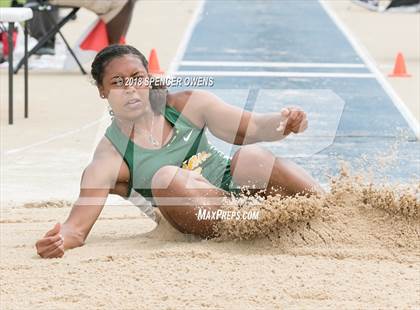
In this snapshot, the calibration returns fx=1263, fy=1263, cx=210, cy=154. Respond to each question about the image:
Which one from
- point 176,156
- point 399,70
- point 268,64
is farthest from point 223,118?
point 268,64

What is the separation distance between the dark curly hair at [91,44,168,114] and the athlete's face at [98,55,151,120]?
3 centimetres

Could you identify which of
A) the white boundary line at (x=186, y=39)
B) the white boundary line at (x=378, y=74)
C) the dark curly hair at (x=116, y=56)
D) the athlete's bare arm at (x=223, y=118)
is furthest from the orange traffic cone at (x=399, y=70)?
the dark curly hair at (x=116, y=56)

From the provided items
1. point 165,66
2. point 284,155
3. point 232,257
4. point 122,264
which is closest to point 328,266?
point 232,257

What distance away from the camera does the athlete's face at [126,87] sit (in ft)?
21.1

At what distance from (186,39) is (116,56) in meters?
11.4

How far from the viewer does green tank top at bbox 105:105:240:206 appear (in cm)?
640

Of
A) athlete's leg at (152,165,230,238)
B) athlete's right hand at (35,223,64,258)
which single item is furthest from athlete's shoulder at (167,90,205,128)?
athlete's right hand at (35,223,64,258)

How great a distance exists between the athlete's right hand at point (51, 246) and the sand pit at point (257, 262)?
0.15 ft

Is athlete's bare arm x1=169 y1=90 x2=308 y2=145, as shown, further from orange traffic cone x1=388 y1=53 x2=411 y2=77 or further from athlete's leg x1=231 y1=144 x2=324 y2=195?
orange traffic cone x1=388 y1=53 x2=411 y2=77

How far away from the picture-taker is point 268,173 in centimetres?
643

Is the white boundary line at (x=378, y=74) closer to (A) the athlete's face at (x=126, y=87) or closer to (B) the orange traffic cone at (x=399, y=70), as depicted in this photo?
(B) the orange traffic cone at (x=399, y=70)

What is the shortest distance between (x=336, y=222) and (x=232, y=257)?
66 centimetres

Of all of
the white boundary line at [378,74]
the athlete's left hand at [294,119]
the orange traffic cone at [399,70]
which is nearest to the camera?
the athlete's left hand at [294,119]

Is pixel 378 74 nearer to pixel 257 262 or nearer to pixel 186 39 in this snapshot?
pixel 186 39
